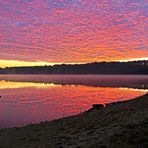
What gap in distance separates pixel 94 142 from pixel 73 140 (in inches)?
98.6

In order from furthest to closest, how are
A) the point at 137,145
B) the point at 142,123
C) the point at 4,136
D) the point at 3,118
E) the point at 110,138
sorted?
1. the point at 3,118
2. the point at 4,136
3. the point at 142,123
4. the point at 110,138
5. the point at 137,145

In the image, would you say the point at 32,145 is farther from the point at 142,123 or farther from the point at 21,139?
the point at 142,123

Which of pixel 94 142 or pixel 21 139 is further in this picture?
pixel 21 139

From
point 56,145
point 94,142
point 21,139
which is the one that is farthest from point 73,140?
point 21,139

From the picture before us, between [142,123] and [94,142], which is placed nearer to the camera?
[94,142]

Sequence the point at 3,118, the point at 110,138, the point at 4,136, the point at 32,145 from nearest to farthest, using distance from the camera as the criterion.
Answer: the point at 110,138, the point at 32,145, the point at 4,136, the point at 3,118

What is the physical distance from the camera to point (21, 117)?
38.0 metres

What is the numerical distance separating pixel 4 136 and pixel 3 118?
14.7 m

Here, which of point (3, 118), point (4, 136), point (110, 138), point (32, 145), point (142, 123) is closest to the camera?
point (110, 138)

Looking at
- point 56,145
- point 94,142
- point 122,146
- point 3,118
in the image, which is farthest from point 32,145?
point 3,118

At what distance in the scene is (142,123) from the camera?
51.6 ft

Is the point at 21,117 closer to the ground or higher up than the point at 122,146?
closer to the ground

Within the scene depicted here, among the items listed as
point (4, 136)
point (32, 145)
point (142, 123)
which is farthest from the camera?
point (4, 136)

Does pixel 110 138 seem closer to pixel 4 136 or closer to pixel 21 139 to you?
pixel 21 139
